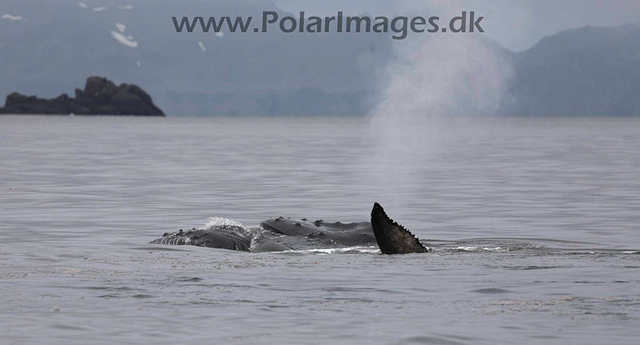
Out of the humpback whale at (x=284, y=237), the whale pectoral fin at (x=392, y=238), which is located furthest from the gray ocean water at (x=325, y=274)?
the humpback whale at (x=284, y=237)

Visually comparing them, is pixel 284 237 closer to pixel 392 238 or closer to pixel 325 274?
pixel 392 238

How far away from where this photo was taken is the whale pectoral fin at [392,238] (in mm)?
19266

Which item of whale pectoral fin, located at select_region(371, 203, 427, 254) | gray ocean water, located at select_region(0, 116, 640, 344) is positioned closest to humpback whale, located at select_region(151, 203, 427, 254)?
whale pectoral fin, located at select_region(371, 203, 427, 254)

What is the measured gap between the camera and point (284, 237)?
21.9m

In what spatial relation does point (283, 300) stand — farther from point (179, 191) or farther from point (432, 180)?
point (432, 180)

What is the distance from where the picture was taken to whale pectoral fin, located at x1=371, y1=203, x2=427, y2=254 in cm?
1927

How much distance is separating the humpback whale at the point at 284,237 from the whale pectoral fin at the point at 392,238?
0.02m

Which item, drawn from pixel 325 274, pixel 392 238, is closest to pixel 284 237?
pixel 392 238

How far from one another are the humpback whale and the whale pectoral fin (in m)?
0.02

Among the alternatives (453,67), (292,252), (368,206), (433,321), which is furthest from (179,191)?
(433,321)

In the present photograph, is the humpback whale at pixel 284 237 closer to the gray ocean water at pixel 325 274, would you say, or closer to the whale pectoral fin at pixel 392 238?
the whale pectoral fin at pixel 392 238

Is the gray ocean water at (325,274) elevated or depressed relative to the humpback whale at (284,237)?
depressed

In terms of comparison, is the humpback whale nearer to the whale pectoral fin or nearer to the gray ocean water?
the whale pectoral fin

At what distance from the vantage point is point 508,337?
13.5 metres
